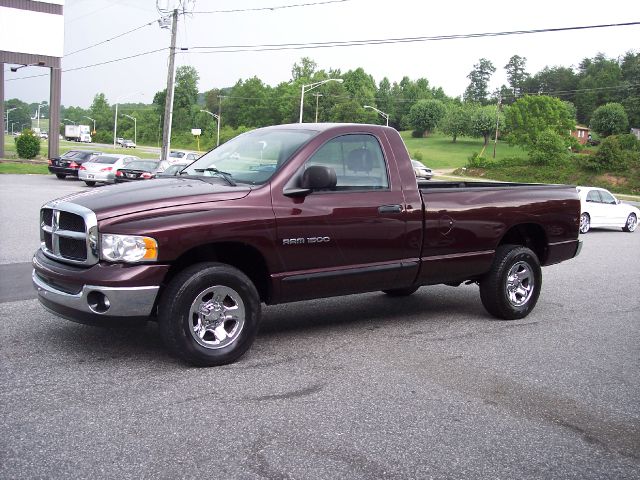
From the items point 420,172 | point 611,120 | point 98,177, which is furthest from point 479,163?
point 420,172

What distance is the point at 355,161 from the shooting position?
6227 mm

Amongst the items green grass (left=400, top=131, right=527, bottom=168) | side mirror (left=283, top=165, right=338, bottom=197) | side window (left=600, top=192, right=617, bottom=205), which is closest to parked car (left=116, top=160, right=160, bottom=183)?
side window (left=600, top=192, right=617, bottom=205)

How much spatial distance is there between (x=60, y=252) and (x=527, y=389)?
3.75 meters

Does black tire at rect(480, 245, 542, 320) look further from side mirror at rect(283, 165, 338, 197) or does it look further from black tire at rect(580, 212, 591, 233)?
black tire at rect(580, 212, 591, 233)

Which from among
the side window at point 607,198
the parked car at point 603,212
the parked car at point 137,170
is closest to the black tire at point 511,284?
the parked car at point 603,212

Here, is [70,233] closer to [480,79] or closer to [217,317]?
[217,317]

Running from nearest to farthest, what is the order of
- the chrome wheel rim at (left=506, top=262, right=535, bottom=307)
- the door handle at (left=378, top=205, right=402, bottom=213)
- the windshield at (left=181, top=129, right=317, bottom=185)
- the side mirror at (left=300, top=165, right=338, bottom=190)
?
the side mirror at (left=300, top=165, right=338, bottom=190), the windshield at (left=181, top=129, right=317, bottom=185), the door handle at (left=378, top=205, right=402, bottom=213), the chrome wheel rim at (left=506, top=262, right=535, bottom=307)

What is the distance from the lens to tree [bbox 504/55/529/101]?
157 meters

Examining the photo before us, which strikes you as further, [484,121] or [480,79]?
[480,79]

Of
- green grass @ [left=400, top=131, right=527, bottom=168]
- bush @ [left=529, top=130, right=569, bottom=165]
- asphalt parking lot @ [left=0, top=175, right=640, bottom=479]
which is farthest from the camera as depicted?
green grass @ [left=400, top=131, right=527, bottom=168]

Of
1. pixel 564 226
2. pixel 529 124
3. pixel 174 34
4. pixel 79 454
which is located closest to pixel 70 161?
pixel 174 34

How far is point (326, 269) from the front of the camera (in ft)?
19.3

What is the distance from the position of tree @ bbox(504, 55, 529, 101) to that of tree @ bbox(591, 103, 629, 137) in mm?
58378

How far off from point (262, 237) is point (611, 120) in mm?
102215
